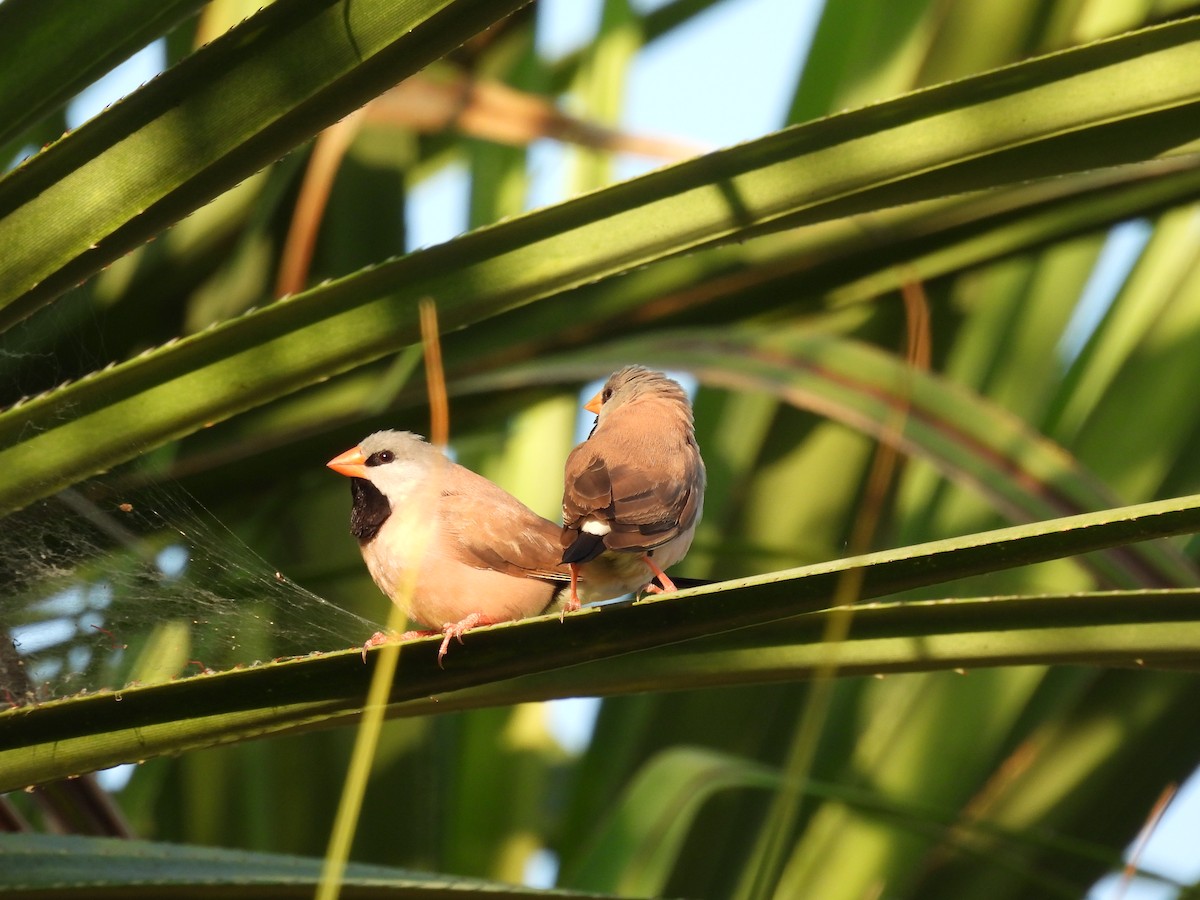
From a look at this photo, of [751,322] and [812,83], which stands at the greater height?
[812,83]

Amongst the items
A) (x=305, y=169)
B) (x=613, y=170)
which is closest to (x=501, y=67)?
(x=613, y=170)

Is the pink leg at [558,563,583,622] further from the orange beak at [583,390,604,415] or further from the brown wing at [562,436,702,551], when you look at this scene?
the orange beak at [583,390,604,415]

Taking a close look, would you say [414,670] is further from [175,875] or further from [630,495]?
[630,495]

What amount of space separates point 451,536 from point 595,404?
18.6 inches

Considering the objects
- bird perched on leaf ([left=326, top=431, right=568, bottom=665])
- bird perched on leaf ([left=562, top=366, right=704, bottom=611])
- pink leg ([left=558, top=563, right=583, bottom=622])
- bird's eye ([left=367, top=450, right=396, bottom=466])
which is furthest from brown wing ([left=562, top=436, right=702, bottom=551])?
bird's eye ([left=367, top=450, right=396, bottom=466])

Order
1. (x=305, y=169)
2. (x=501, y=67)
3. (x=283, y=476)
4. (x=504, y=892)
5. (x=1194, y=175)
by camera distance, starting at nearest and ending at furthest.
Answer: (x=504, y=892) < (x=283, y=476) < (x=1194, y=175) < (x=305, y=169) < (x=501, y=67)

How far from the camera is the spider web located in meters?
1.97

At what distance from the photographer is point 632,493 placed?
2.18 meters

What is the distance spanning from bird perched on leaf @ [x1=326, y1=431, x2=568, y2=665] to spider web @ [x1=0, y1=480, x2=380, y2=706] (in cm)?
20

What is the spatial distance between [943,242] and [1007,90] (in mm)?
1595

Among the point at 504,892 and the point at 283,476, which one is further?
the point at 283,476

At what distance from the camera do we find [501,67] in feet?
13.4

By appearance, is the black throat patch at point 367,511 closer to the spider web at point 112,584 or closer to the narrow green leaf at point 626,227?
the spider web at point 112,584

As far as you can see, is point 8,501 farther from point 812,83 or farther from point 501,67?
point 501,67
